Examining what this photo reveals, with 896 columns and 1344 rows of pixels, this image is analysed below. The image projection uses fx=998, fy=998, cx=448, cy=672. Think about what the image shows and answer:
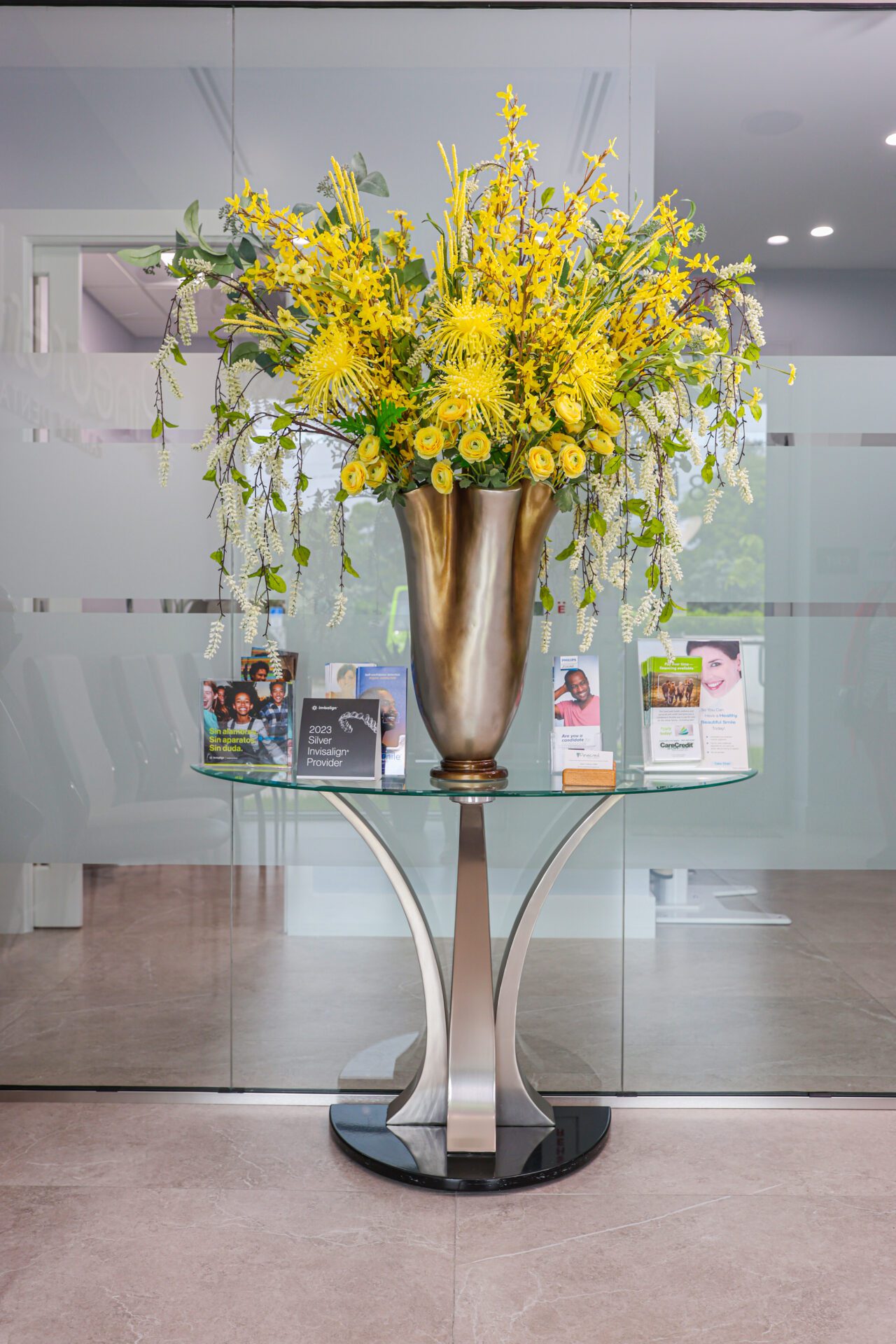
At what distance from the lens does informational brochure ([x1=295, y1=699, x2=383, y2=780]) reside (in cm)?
212

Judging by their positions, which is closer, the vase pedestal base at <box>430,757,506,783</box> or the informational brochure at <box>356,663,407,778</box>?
the vase pedestal base at <box>430,757,506,783</box>

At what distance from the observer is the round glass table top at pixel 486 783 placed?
195 cm

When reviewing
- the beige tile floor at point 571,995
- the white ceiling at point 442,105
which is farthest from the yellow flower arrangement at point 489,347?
the beige tile floor at point 571,995

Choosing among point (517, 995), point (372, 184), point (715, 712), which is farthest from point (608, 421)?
point (517, 995)

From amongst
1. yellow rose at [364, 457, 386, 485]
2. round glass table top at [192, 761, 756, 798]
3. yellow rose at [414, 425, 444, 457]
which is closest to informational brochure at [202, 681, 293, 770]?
round glass table top at [192, 761, 756, 798]

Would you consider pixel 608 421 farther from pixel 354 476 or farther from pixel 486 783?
pixel 486 783

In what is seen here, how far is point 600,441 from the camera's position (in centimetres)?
188

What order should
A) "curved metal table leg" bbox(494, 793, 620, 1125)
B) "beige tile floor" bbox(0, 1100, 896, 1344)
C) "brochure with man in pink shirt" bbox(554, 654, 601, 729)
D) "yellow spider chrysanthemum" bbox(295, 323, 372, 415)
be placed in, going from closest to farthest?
"beige tile floor" bbox(0, 1100, 896, 1344) → "yellow spider chrysanthemum" bbox(295, 323, 372, 415) → "curved metal table leg" bbox(494, 793, 620, 1125) → "brochure with man in pink shirt" bbox(554, 654, 601, 729)

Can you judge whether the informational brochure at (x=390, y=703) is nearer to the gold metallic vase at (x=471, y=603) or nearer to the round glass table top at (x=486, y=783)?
the round glass table top at (x=486, y=783)

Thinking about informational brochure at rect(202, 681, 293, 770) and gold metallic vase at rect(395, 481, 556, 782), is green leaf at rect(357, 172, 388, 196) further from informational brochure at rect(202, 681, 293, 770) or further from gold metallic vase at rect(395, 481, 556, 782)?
informational brochure at rect(202, 681, 293, 770)

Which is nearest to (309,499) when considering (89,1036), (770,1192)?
(89,1036)

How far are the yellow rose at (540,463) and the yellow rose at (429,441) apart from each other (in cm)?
17

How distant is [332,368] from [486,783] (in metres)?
0.85

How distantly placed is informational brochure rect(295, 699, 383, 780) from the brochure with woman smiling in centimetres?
65
